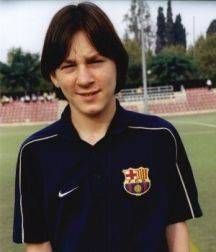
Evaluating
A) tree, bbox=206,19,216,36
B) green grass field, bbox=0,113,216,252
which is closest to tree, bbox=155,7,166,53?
tree, bbox=206,19,216,36

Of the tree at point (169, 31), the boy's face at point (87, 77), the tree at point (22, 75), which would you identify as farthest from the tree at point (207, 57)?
the boy's face at point (87, 77)

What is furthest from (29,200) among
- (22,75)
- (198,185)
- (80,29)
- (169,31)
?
(169,31)

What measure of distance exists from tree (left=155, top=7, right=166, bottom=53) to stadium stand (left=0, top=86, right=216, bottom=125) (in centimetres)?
1007

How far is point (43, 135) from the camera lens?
1.47m

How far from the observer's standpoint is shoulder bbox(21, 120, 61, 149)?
146 cm

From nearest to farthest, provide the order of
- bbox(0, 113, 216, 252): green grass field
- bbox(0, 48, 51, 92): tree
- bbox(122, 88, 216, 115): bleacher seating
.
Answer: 1. bbox(0, 113, 216, 252): green grass field
2. bbox(122, 88, 216, 115): bleacher seating
3. bbox(0, 48, 51, 92): tree

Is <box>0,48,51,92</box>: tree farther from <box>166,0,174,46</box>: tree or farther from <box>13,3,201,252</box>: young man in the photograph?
<box>13,3,201,252</box>: young man

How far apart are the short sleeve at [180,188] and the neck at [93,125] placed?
0.49 ft

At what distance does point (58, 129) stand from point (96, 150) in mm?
103

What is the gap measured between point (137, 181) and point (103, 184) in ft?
0.24

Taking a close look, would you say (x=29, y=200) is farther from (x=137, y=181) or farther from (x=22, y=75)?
(x=22, y=75)

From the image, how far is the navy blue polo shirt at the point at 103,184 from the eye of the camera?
142cm

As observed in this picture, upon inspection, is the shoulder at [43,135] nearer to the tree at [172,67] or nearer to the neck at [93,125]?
the neck at [93,125]

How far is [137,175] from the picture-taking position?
143 centimetres
